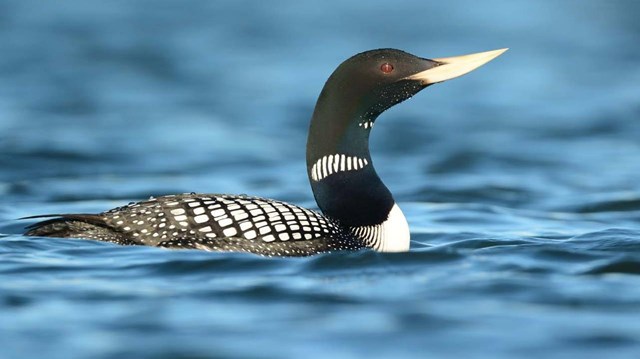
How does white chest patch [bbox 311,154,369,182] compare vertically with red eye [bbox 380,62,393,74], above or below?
below

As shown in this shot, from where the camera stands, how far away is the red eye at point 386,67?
732 cm

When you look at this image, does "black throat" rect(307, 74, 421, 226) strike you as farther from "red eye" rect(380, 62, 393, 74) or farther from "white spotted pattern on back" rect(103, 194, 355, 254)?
"white spotted pattern on back" rect(103, 194, 355, 254)

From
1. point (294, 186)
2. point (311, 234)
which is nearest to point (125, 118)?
point (294, 186)

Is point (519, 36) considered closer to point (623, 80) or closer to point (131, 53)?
point (623, 80)

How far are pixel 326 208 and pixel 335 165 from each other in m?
0.21

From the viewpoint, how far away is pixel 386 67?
733cm

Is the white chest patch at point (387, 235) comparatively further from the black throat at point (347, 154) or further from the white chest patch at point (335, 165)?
the white chest patch at point (335, 165)

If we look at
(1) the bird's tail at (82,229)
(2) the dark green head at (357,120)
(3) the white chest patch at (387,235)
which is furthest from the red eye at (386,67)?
(1) the bird's tail at (82,229)

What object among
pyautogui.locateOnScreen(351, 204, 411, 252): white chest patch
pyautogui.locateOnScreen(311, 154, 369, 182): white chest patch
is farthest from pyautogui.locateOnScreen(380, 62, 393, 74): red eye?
pyautogui.locateOnScreen(351, 204, 411, 252): white chest patch

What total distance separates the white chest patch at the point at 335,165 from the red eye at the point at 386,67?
44 cm

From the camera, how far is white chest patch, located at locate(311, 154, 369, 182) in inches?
289

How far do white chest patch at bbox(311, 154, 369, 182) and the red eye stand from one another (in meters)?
0.44

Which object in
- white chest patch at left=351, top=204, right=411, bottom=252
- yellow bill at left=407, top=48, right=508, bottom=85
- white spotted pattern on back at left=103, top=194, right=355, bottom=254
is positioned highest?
yellow bill at left=407, top=48, right=508, bottom=85

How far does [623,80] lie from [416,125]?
153 inches
